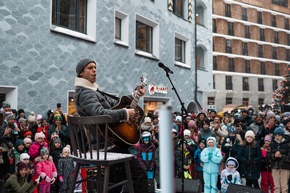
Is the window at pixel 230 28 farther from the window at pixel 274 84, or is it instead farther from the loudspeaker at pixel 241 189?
the loudspeaker at pixel 241 189

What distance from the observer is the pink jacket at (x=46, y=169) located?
6370 mm

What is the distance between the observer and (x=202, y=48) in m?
21.2

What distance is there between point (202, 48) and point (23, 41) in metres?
13.9

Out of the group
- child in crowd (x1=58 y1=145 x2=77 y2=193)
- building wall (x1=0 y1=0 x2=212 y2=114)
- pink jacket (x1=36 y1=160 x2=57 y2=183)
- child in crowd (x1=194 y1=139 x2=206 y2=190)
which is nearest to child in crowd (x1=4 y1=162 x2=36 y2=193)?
pink jacket (x1=36 y1=160 x2=57 y2=183)

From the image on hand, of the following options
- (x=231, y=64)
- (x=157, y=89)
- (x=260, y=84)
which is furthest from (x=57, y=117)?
(x=260, y=84)

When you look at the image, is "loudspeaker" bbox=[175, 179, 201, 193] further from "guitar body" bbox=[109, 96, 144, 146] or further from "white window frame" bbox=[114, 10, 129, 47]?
"white window frame" bbox=[114, 10, 129, 47]

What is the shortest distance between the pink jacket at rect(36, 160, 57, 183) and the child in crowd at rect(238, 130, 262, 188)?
12.7 feet

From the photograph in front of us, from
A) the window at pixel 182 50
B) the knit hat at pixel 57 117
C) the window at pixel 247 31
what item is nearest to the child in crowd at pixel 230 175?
the knit hat at pixel 57 117

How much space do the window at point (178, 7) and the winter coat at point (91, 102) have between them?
1505 centimetres

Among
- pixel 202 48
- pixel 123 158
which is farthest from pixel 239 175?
pixel 202 48

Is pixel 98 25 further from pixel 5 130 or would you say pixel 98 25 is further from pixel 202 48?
pixel 202 48

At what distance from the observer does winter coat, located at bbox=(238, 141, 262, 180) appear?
22.2 ft

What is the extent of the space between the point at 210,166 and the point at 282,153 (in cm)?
146

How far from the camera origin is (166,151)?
1.91ft
